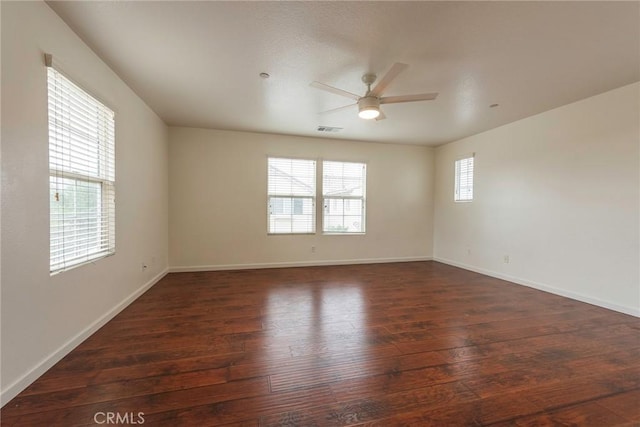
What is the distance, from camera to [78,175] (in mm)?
2184

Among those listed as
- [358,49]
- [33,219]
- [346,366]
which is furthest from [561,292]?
[33,219]

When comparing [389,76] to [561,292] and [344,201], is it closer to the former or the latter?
[344,201]

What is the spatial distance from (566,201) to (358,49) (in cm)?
342

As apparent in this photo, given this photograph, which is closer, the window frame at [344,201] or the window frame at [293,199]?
the window frame at [293,199]

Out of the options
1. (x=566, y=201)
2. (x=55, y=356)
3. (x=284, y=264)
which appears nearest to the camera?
(x=55, y=356)

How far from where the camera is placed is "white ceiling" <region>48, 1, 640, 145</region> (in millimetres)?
1862

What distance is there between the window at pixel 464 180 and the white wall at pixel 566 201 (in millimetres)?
151

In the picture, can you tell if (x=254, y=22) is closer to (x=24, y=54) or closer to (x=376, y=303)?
(x=24, y=54)

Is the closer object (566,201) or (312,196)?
(566,201)

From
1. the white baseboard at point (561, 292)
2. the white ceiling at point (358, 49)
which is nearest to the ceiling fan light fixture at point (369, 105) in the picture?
the white ceiling at point (358, 49)

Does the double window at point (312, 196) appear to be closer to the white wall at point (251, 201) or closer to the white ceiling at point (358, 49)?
the white wall at point (251, 201)

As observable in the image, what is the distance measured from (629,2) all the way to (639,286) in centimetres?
282

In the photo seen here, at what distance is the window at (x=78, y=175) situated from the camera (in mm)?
1925

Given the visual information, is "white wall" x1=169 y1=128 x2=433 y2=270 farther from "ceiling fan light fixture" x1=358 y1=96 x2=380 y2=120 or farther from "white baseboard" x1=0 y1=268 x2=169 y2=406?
"ceiling fan light fixture" x1=358 y1=96 x2=380 y2=120
